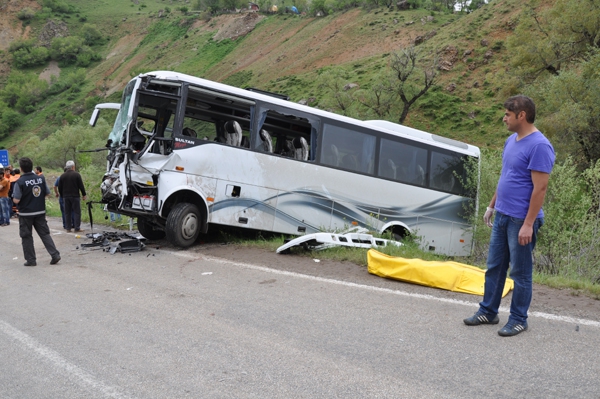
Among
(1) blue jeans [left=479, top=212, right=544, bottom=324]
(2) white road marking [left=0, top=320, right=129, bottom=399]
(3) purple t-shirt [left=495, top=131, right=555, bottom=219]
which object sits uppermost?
A: (3) purple t-shirt [left=495, top=131, right=555, bottom=219]

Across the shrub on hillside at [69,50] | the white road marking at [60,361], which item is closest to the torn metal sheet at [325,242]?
the white road marking at [60,361]

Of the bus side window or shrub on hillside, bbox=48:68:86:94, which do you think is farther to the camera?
shrub on hillside, bbox=48:68:86:94

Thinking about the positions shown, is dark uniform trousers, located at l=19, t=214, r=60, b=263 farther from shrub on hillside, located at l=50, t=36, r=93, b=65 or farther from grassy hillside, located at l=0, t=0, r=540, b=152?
shrub on hillside, located at l=50, t=36, r=93, b=65

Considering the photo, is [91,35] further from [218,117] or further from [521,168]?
[521,168]

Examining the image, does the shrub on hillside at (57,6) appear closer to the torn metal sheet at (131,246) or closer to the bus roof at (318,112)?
the bus roof at (318,112)

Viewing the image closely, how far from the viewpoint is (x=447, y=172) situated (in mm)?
13977

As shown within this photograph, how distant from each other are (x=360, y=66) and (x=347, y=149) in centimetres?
4807

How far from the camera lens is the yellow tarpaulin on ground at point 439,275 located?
6.32 metres

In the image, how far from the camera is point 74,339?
501cm

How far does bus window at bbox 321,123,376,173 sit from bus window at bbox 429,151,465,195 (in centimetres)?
209

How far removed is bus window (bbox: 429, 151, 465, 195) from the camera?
13656 mm

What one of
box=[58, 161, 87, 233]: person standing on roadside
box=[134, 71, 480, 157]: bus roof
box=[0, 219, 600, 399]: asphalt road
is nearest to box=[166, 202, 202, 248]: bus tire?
box=[134, 71, 480, 157]: bus roof

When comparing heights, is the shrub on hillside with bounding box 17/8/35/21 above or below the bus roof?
above

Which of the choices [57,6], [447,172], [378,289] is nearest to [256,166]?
[378,289]
